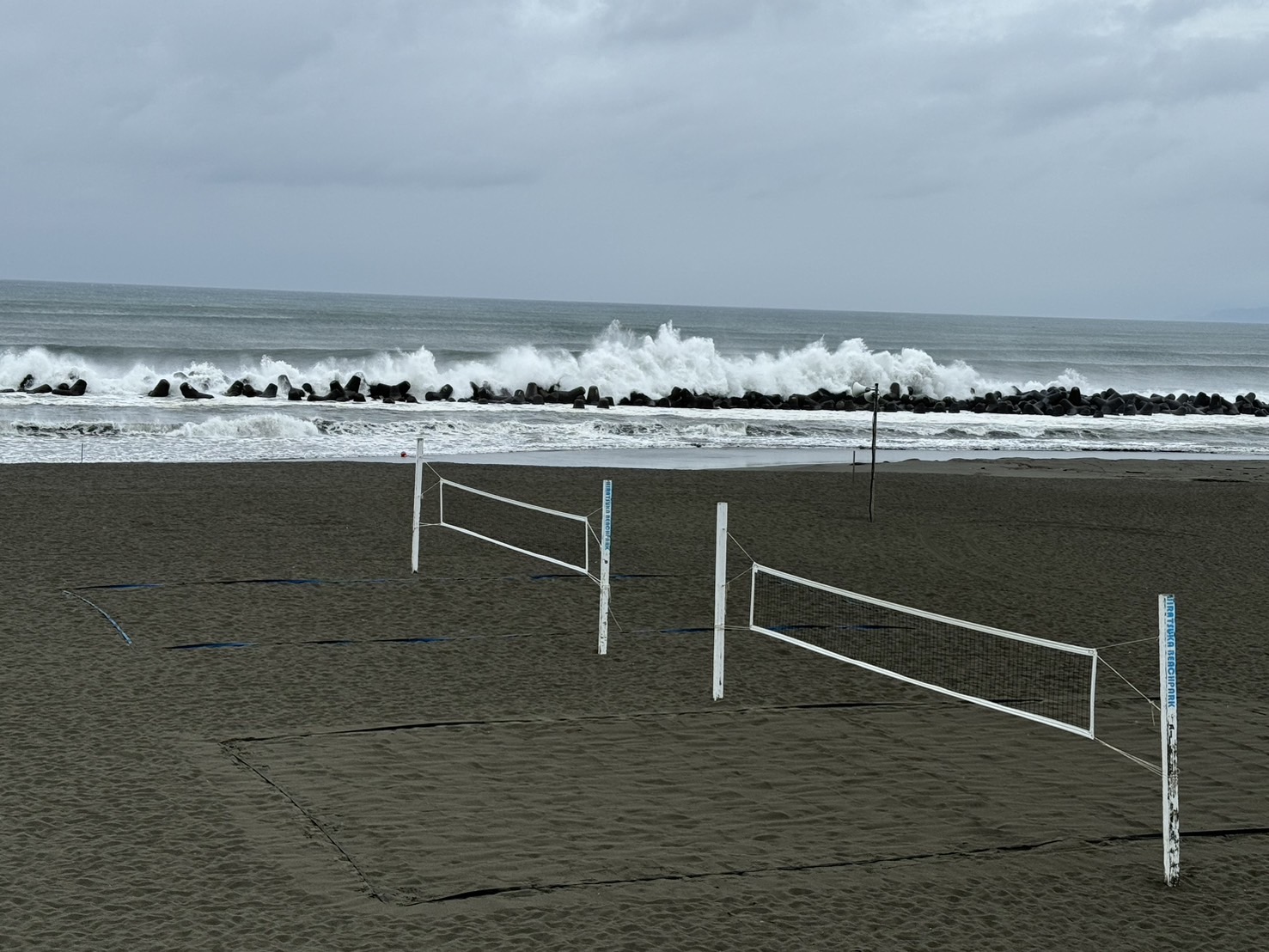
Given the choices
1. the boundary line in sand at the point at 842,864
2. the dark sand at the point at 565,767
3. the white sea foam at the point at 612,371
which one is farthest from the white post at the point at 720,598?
the white sea foam at the point at 612,371

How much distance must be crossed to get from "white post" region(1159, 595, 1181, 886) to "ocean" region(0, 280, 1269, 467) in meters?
19.4

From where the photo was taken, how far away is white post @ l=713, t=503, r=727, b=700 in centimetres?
812

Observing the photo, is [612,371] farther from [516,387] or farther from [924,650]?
[924,650]

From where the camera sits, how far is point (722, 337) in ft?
349

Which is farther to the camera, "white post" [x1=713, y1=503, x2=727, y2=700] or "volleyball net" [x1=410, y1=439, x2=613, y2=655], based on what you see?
"volleyball net" [x1=410, y1=439, x2=613, y2=655]

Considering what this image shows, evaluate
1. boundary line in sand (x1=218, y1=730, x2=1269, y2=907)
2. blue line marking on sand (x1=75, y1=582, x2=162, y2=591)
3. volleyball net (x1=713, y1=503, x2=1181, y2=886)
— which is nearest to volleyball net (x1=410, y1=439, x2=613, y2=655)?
volleyball net (x1=713, y1=503, x2=1181, y2=886)

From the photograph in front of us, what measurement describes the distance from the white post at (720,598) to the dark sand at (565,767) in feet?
0.59

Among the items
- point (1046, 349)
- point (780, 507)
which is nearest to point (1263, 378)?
point (1046, 349)

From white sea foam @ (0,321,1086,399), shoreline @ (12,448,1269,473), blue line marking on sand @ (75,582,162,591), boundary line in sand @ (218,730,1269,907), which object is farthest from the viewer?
white sea foam @ (0,321,1086,399)

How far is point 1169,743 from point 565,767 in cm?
276

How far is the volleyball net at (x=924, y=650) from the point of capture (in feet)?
26.2

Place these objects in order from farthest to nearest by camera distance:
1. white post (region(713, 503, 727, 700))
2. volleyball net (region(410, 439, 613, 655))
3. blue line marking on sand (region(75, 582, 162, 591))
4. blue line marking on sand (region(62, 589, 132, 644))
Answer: volleyball net (region(410, 439, 613, 655)) → blue line marking on sand (region(75, 582, 162, 591)) → blue line marking on sand (region(62, 589, 132, 644)) → white post (region(713, 503, 727, 700))

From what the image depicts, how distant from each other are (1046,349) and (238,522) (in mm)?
89907

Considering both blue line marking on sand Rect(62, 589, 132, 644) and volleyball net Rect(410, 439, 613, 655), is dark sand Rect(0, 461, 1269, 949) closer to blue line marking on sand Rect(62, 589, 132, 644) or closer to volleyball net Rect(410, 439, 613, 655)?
blue line marking on sand Rect(62, 589, 132, 644)
